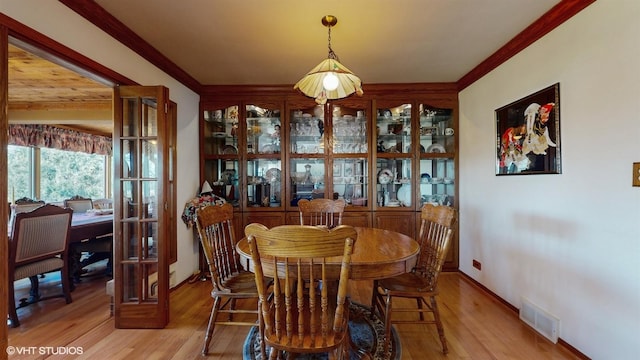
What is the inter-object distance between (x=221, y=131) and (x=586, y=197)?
3907 mm

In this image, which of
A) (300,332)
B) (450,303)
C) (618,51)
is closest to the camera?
(300,332)

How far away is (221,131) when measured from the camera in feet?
12.8

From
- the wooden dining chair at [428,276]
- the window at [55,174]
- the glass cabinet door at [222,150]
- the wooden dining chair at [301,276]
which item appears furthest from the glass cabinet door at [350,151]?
the window at [55,174]

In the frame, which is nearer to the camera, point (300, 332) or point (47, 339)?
point (300, 332)

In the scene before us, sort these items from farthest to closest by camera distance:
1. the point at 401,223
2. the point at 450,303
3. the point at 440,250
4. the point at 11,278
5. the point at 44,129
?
1. the point at 44,129
2. the point at 401,223
3. the point at 450,303
4. the point at 11,278
5. the point at 440,250

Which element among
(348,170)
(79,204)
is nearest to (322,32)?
(348,170)

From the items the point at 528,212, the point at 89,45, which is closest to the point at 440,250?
the point at 528,212

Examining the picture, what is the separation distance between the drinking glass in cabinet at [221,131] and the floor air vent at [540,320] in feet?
11.7

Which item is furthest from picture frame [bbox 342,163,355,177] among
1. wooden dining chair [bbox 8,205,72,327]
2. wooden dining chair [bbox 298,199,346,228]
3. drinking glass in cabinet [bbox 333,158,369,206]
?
wooden dining chair [bbox 8,205,72,327]

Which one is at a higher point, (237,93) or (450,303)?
(237,93)

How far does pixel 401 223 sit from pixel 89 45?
141 inches

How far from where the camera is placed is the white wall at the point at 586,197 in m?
1.58

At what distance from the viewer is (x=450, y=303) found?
270cm

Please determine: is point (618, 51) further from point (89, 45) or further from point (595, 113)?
point (89, 45)
